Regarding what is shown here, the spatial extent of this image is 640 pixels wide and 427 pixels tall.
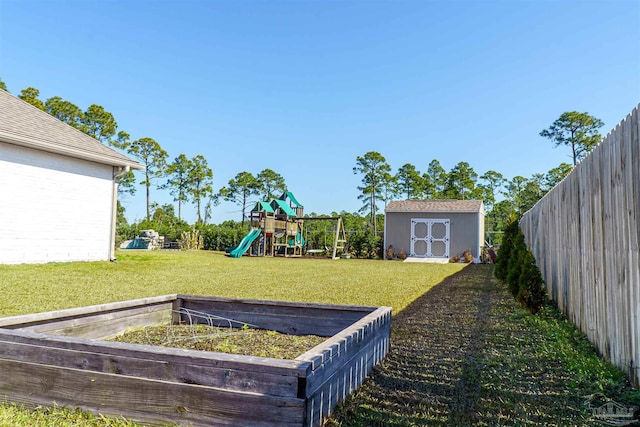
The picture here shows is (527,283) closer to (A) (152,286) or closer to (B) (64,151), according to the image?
(A) (152,286)

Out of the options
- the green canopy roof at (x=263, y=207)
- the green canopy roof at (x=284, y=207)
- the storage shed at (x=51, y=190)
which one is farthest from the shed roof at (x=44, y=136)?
the green canopy roof at (x=284, y=207)

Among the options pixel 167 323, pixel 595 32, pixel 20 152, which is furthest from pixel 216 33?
pixel 167 323

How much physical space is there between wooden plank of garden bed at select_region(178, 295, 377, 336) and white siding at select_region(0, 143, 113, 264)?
750 centimetres

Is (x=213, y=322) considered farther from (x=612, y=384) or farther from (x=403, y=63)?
(x=403, y=63)

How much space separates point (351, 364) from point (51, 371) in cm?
176

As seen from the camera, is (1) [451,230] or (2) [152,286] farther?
(1) [451,230]

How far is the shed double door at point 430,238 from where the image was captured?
70.3ft

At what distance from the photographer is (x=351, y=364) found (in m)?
2.74

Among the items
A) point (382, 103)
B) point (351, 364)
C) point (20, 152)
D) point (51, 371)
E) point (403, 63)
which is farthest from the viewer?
point (382, 103)

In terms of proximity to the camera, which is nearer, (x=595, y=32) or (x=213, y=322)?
(x=213, y=322)

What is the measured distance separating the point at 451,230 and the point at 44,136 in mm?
17672

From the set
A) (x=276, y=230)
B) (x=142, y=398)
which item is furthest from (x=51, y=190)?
(x=276, y=230)

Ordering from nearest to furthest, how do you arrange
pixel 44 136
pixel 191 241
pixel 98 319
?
pixel 98 319 → pixel 44 136 → pixel 191 241

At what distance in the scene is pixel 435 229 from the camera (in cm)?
2166
